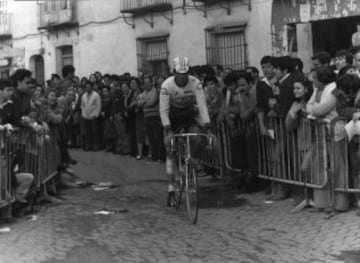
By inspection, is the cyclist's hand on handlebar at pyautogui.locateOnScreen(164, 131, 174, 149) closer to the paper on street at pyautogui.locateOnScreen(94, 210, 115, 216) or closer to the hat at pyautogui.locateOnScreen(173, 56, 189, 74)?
the hat at pyautogui.locateOnScreen(173, 56, 189, 74)

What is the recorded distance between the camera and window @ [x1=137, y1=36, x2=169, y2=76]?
74.7 ft

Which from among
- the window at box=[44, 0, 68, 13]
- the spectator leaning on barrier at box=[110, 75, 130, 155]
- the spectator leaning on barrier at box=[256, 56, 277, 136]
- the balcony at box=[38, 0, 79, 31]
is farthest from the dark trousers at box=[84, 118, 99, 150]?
the spectator leaning on barrier at box=[256, 56, 277, 136]

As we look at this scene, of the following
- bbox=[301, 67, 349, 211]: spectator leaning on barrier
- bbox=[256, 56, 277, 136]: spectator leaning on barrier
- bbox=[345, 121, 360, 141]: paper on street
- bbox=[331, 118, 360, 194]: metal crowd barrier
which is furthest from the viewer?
bbox=[256, 56, 277, 136]: spectator leaning on barrier

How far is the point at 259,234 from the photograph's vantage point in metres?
8.11

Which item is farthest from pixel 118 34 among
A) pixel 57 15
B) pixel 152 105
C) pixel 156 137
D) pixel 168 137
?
pixel 168 137

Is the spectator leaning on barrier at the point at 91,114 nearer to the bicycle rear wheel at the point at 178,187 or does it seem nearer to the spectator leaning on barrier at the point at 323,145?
the bicycle rear wheel at the point at 178,187

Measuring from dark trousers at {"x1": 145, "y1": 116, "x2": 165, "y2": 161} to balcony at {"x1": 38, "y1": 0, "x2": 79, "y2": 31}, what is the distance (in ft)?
35.0

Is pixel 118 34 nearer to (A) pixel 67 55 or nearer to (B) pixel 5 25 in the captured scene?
(A) pixel 67 55

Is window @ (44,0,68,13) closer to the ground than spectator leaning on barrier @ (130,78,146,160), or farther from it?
farther from it

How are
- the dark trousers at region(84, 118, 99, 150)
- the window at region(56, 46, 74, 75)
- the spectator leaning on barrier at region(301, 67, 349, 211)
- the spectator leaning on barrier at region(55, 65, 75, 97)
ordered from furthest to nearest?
1. the window at region(56, 46, 74, 75)
2. the dark trousers at region(84, 118, 99, 150)
3. the spectator leaning on barrier at region(55, 65, 75, 97)
4. the spectator leaning on barrier at region(301, 67, 349, 211)

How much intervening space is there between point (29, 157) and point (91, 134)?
960 cm

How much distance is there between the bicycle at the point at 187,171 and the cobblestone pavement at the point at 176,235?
0.20 m

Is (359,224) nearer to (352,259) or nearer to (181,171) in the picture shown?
(352,259)

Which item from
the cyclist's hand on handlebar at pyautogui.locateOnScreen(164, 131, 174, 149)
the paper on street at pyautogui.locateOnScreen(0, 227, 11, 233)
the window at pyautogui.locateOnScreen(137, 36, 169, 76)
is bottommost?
the paper on street at pyautogui.locateOnScreen(0, 227, 11, 233)
